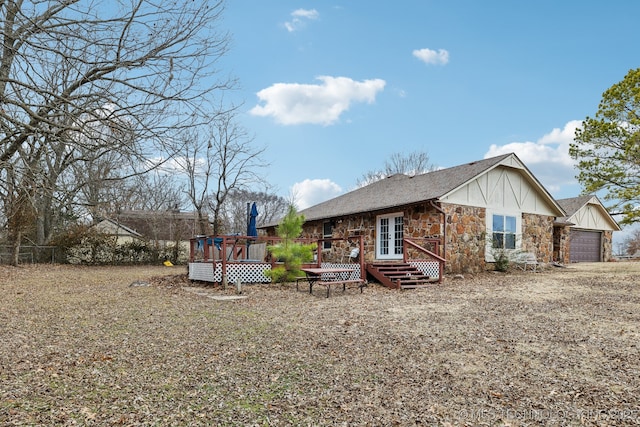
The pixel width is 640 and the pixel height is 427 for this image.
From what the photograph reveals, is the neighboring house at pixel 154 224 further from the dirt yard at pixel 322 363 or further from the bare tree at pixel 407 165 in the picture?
the dirt yard at pixel 322 363

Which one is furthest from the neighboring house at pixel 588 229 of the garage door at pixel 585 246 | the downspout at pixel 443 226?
the downspout at pixel 443 226

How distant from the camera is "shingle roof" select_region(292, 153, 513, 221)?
15359 millimetres

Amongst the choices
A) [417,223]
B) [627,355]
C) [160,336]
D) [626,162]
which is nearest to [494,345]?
[627,355]

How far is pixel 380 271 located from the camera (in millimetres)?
12734

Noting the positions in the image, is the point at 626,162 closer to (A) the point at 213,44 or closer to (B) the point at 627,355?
A: (B) the point at 627,355

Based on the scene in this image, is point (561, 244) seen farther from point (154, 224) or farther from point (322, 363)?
point (154, 224)

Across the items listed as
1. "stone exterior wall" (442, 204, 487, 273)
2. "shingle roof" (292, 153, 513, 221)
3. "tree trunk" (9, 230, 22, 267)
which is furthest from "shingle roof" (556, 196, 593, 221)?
"tree trunk" (9, 230, 22, 267)

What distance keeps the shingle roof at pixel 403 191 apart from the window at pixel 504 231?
2.11 m

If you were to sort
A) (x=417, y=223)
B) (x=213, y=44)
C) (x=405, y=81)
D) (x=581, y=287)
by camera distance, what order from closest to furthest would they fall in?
(x=213, y=44) < (x=581, y=287) < (x=405, y=81) < (x=417, y=223)

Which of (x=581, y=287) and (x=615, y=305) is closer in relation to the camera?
(x=615, y=305)

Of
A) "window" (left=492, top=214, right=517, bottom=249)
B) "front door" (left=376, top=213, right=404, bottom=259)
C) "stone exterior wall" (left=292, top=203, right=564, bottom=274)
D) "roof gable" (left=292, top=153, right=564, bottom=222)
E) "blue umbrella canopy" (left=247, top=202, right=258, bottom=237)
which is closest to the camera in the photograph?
"blue umbrella canopy" (left=247, top=202, right=258, bottom=237)

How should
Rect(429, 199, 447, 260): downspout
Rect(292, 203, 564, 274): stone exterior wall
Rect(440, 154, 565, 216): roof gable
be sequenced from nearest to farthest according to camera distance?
Rect(429, 199, 447, 260): downspout, Rect(292, 203, 564, 274): stone exterior wall, Rect(440, 154, 565, 216): roof gable

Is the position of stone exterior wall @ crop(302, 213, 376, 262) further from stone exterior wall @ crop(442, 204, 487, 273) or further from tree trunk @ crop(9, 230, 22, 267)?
tree trunk @ crop(9, 230, 22, 267)

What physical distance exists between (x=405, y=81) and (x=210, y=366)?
1164cm
